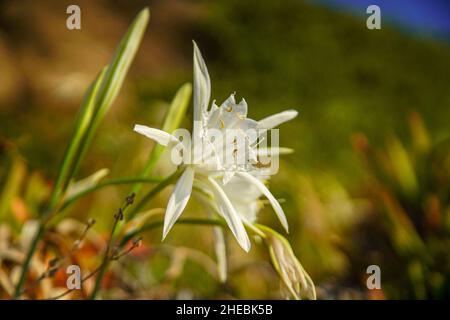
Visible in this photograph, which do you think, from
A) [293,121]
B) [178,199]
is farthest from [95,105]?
[293,121]

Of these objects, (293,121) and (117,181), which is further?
(293,121)

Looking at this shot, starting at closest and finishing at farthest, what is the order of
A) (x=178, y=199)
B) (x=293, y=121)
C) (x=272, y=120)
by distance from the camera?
(x=178, y=199)
(x=272, y=120)
(x=293, y=121)

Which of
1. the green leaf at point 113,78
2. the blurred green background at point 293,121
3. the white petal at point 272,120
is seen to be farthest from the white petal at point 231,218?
the blurred green background at point 293,121

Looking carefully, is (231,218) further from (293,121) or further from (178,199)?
(293,121)

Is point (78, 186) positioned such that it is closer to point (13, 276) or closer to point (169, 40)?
point (13, 276)

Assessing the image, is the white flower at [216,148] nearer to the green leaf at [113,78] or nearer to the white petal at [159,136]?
the white petal at [159,136]

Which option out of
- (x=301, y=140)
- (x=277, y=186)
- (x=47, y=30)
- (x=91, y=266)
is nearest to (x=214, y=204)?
(x=91, y=266)

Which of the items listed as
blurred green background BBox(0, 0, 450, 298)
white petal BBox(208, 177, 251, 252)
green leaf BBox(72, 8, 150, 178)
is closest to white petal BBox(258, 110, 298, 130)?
white petal BBox(208, 177, 251, 252)

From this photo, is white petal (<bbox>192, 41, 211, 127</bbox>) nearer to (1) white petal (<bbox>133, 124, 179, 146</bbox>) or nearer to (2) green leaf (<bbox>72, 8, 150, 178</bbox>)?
(1) white petal (<bbox>133, 124, 179, 146</bbox>)
